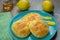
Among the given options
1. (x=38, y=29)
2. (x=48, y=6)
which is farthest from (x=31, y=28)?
(x=48, y=6)

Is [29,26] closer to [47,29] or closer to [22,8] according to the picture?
[47,29]

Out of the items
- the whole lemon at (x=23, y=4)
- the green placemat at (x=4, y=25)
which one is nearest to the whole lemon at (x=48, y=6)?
the whole lemon at (x=23, y=4)

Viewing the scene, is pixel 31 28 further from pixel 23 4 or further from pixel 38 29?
pixel 23 4

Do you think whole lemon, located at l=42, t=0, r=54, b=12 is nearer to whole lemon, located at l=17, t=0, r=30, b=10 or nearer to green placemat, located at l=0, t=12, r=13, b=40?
whole lemon, located at l=17, t=0, r=30, b=10

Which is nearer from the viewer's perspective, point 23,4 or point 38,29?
point 38,29

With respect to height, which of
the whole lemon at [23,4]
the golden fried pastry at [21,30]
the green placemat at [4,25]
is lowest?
the green placemat at [4,25]

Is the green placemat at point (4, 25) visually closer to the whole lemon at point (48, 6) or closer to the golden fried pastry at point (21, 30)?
the golden fried pastry at point (21, 30)

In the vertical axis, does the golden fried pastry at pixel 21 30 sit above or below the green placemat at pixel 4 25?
above

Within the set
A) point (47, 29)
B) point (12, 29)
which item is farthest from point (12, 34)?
point (47, 29)
